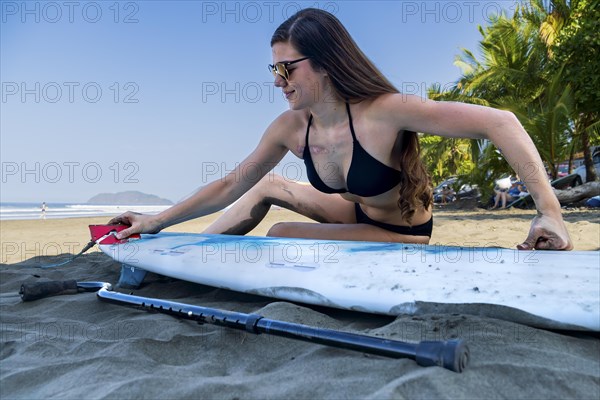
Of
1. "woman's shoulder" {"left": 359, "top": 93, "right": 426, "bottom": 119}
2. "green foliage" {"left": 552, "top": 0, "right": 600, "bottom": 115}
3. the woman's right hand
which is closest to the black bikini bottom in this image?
"woman's shoulder" {"left": 359, "top": 93, "right": 426, "bottom": 119}

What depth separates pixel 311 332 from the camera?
1.17 m

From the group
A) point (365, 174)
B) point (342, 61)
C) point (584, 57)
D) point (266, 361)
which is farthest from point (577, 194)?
point (266, 361)

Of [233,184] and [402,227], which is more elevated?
[233,184]

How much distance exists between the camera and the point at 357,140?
1.97 m

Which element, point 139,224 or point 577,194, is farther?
point 577,194

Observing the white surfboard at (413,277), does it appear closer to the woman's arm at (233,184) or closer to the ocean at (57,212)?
the woman's arm at (233,184)

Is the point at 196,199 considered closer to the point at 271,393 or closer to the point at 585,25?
the point at 271,393

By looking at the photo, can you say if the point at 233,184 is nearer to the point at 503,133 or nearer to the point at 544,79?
the point at 503,133

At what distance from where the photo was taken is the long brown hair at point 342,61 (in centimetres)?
191

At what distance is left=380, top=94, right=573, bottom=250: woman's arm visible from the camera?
1.54 metres

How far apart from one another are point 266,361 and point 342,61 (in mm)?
1259

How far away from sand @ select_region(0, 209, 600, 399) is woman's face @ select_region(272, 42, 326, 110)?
2.86ft

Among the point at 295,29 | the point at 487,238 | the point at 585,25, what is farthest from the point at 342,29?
the point at 585,25

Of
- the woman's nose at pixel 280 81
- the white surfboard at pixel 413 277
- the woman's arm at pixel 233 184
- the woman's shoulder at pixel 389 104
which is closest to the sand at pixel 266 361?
the white surfboard at pixel 413 277
